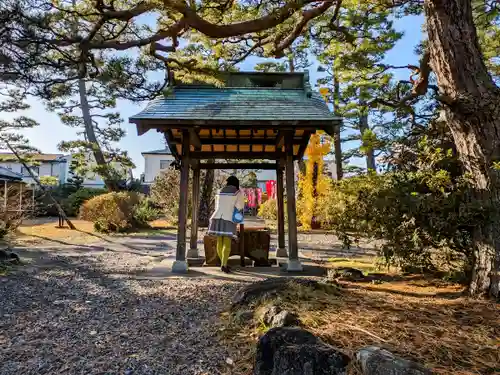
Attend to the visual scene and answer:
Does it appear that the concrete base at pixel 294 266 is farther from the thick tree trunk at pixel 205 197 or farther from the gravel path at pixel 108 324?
the thick tree trunk at pixel 205 197

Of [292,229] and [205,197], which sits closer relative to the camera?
[292,229]

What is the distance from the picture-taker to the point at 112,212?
13.7m

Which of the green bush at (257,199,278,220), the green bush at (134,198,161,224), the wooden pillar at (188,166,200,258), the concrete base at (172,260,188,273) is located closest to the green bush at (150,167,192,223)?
the green bush at (134,198,161,224)

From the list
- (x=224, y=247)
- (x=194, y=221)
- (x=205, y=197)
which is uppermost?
(x=205, y=197)

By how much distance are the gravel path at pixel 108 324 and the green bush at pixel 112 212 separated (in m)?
7.88

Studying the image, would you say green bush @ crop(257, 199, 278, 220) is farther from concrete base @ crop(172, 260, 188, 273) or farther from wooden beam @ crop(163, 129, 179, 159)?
concrete base @ crop(172, 260, 188, 273)

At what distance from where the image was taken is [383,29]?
8.90 m

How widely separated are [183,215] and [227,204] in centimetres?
74

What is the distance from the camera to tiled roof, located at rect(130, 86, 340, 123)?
550 cm

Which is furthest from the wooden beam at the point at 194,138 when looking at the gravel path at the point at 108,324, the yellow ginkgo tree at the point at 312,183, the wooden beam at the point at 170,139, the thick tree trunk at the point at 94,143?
the thick tree trunk at the point at 94,143

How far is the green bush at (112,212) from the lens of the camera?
13438 mm

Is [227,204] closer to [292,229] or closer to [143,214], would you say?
[292,229]

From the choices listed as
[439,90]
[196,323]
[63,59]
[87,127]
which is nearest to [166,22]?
[63,59]

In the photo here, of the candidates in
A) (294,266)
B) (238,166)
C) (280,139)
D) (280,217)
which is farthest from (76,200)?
(294,266)
